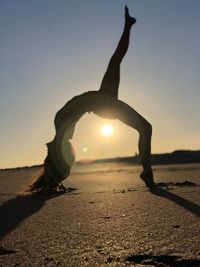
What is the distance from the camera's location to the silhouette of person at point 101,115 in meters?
9.36

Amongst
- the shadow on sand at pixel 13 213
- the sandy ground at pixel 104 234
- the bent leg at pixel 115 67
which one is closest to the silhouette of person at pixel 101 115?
the bent leg at pixel 115 67

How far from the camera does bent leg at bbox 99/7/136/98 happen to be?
9.41 meters

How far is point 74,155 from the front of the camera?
9727 mm

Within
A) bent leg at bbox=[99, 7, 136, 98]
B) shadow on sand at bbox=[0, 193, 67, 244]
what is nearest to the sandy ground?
shadow on sand at bbox=[0, 193, 67, 244]

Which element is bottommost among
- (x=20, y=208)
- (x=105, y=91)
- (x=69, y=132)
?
(x=20, y=208)

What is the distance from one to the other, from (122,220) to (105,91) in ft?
17.0

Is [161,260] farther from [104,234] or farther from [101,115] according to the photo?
[101,115]

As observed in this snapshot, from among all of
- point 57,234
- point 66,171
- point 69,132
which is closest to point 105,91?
point 69,132

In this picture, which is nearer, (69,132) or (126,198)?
(126,198)

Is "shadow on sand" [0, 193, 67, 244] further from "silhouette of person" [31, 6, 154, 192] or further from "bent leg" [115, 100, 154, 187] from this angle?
"bent leg" [115, 100, 154, 187]

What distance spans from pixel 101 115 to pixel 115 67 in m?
0.88

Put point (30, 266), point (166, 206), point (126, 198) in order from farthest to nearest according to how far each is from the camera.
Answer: point (126, 198)
point (166, 206)
point (30, 266)

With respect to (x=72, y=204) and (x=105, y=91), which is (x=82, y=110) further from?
(x=72, y=204)

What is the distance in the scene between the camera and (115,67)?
945 centimetres
